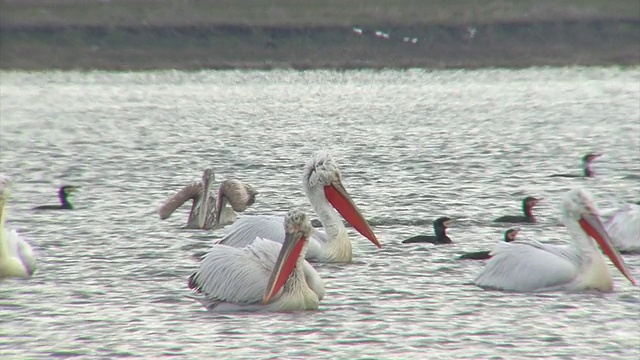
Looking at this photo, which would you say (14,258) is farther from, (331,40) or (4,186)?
(331,40)

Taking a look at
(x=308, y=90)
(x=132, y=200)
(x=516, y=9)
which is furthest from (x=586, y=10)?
(x=132, y=200)

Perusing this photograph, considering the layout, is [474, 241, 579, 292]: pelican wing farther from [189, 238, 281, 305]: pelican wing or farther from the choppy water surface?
[189, 238, 281, 305]: pelican wing

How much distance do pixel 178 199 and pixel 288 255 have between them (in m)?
4.54

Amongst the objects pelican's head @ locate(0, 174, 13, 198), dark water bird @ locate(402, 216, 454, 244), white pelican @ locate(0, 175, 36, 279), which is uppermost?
pelican's head @ locate(0, 174, 13, 198)

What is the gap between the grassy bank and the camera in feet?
170

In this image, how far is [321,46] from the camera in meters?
52.9

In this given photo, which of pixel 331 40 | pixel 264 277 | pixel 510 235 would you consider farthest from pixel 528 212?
pixel 331 40

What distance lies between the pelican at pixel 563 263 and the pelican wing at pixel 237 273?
1.47m

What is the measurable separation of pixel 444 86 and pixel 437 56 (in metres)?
8.70

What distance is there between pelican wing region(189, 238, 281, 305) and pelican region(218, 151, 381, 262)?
121 cm

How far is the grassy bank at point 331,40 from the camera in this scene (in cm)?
5178

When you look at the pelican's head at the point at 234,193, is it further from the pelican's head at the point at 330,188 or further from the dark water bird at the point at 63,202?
the pelican's head at the point at 330,188

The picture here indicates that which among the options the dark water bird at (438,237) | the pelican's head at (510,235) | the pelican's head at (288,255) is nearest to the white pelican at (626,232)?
the pelican's head at (510,235)

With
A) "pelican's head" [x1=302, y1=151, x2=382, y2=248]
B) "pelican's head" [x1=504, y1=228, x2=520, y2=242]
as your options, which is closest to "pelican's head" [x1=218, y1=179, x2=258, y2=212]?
"pelican's head" [x1=302, y1=151, x2=382, y2=248]
